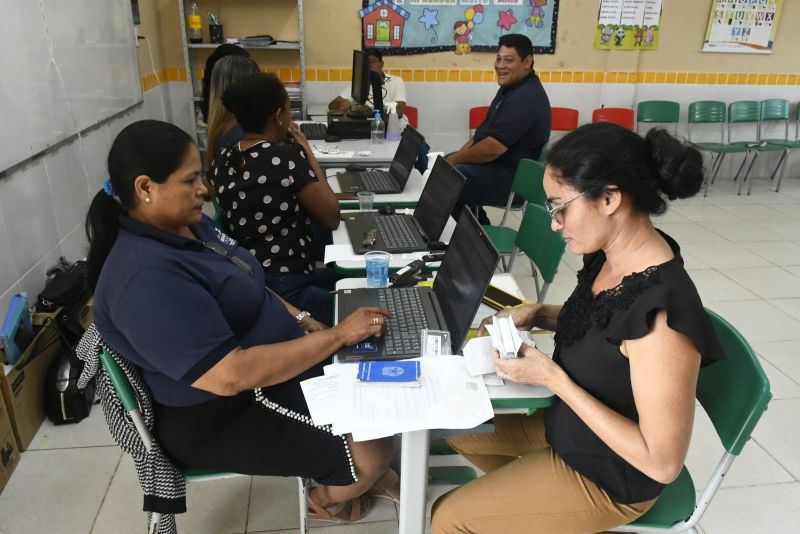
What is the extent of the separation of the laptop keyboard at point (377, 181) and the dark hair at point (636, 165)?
1.77m

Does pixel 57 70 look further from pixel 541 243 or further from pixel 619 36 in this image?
pixel 619 36

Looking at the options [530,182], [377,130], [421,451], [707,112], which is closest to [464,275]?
[421,451]

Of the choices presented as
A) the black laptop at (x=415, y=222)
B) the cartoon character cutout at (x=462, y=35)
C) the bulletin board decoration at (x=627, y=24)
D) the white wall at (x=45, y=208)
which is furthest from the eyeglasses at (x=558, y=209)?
the bulletin board decoration at (x=627, y=24)

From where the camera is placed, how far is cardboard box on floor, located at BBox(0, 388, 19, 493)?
2078mm

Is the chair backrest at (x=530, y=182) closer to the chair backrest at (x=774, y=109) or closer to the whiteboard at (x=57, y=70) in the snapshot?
the whiteboard at (x=57, y=70)

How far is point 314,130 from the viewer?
162 inches

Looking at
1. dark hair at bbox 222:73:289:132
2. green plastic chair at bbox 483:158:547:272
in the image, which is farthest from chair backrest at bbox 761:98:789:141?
dark hair at bbox 222:73:289:132

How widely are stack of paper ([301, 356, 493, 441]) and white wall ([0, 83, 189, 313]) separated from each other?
169 centimetres

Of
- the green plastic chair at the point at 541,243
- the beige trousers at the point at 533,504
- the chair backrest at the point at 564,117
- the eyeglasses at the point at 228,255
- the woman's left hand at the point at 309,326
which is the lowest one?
the beige trousers at the point at 533,504

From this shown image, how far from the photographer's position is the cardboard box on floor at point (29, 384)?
7.13ft

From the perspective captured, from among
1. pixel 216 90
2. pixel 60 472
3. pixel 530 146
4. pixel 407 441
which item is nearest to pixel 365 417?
pixel 407 441

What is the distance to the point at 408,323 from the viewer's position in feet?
5.33

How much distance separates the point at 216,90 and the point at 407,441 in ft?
8.21

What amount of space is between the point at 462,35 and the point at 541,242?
A: 11.9 ft
